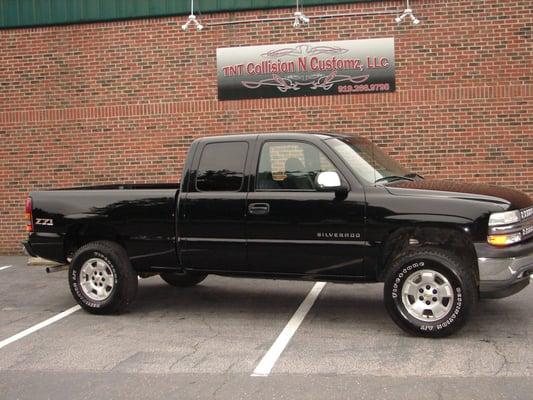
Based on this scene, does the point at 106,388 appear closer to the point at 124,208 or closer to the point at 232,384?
the point at 232,384

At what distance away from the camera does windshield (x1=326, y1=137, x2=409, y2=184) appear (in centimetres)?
594

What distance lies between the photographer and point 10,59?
38.0ft

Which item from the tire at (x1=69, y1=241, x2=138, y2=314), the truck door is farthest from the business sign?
the tire at (x1=69, y1=241, x2=138, y2=314)

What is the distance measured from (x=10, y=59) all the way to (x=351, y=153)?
8.22 m

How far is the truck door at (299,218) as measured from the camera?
19.0 feet

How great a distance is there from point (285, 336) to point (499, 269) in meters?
2.03

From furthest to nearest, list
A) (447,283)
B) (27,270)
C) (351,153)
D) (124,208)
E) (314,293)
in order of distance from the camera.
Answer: (27,270) < (314,293) < (124,208) < (351,153) < (447,283)

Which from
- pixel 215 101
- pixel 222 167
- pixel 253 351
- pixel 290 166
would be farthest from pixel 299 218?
pixel 215 101

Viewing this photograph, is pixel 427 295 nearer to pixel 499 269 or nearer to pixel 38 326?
pixel 499 269

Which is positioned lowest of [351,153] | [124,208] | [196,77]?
[124,208]

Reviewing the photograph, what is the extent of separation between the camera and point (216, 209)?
6.23 m

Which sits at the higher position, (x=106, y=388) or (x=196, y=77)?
(x=196, y=77)

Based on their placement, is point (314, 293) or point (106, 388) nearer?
point (106, 388)

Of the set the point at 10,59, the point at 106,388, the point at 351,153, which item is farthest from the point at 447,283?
the point at 10,59
